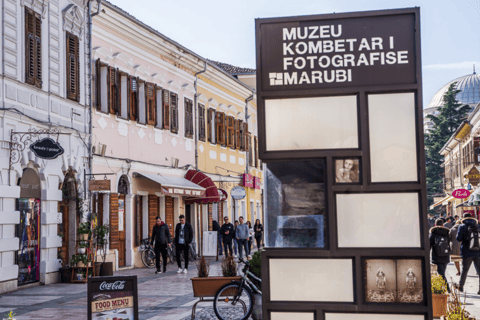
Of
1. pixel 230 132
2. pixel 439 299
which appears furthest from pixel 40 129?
pixel 230 132

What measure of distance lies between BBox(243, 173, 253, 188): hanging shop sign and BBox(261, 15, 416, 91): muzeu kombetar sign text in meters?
33.8

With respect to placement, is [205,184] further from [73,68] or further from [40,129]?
[40,129]

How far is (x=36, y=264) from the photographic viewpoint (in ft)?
59.5

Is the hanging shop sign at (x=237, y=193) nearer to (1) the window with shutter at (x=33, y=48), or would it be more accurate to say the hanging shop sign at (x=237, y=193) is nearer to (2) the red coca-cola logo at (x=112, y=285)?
(1) the window with shutter at (x=33, y=48)

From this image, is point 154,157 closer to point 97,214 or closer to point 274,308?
point 97,214

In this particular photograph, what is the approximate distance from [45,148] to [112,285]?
9263mm

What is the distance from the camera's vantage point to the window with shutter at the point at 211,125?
32.9 m

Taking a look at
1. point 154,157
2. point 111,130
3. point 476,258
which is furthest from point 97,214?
point 476,258

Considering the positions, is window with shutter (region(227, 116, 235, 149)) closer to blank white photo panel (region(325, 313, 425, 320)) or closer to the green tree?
blank white photo panel (region(325, 313, 425, 320))

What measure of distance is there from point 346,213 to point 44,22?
15.6 meters

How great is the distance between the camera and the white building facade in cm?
1659

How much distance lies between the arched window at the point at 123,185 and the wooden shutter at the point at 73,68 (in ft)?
13.0

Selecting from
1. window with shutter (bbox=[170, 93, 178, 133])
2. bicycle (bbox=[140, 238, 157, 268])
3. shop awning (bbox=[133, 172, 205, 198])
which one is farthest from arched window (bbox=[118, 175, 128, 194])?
window with shutter (bbox=[170, 93, 178, 133])

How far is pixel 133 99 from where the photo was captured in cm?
2486
